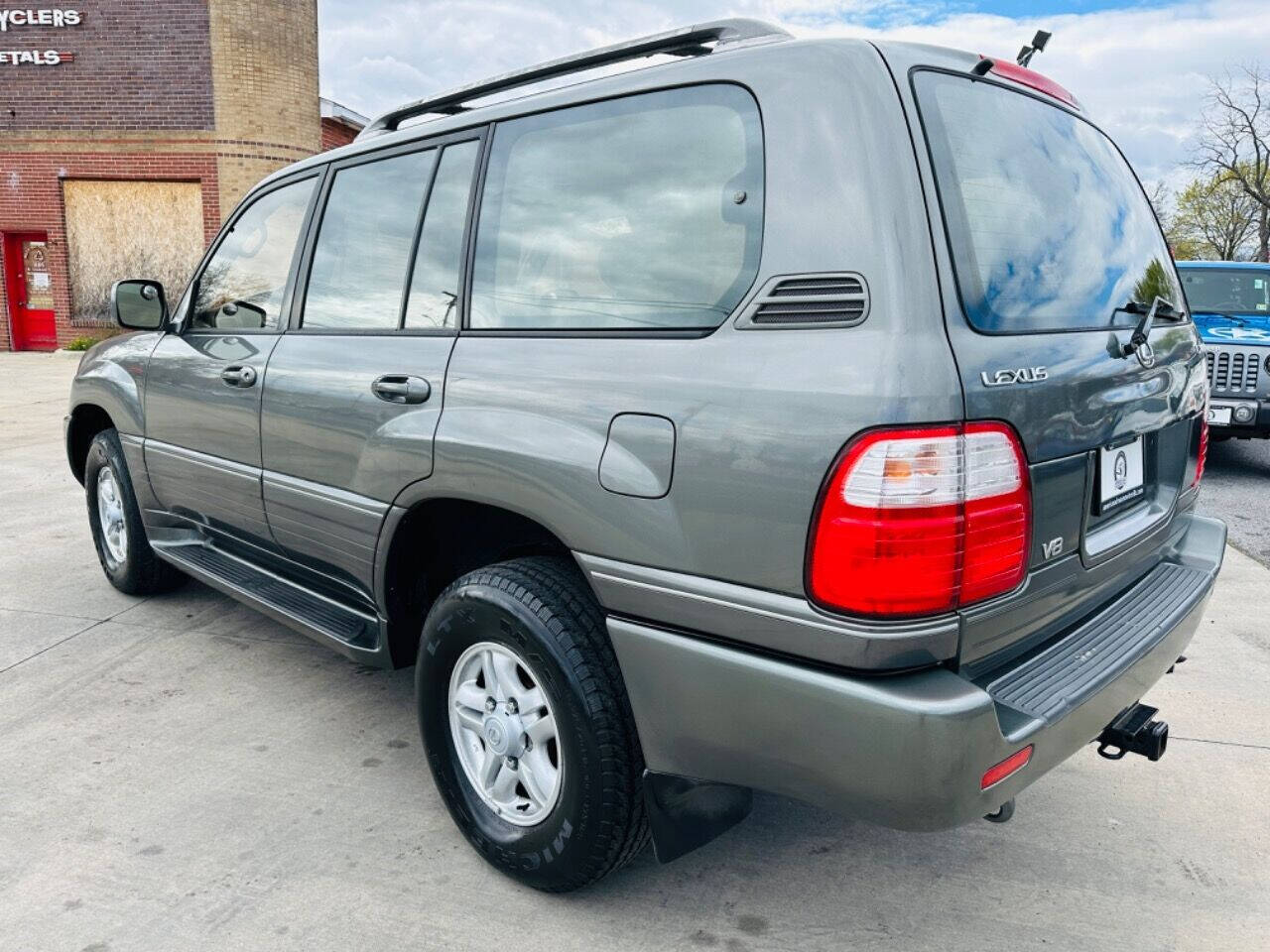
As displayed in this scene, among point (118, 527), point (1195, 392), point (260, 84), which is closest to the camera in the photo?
point (1195, 392)

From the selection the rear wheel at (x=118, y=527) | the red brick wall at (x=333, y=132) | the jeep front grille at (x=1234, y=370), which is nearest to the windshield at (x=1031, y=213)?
the rear wheel at (x=118, y=527)

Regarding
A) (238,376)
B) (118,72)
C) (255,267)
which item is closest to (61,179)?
(118,72)

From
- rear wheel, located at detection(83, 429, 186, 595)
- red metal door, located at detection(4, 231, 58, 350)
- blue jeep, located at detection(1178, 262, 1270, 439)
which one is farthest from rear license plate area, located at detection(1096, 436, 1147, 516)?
red metal door, located at detection(4, 231, 58, 350)

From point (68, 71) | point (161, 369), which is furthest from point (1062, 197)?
point (68, 71)

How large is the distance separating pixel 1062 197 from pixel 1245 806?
1.85 metres

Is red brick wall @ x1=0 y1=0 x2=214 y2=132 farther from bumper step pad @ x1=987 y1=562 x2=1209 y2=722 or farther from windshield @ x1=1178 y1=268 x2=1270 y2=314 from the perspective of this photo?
bumper step pad @ x1=987 y1=562 x2=1209 y2=722

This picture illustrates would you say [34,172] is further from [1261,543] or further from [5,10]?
[1261,543]

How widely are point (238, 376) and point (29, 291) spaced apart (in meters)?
19.6

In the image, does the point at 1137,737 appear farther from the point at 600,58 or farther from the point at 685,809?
the point at 600,58

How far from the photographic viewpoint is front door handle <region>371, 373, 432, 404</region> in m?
2.55

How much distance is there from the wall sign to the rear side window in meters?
19.7

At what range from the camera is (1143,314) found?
96.4 inches

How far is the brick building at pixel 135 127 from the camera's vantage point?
1778 centimetres

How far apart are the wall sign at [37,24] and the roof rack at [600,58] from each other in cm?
1880
